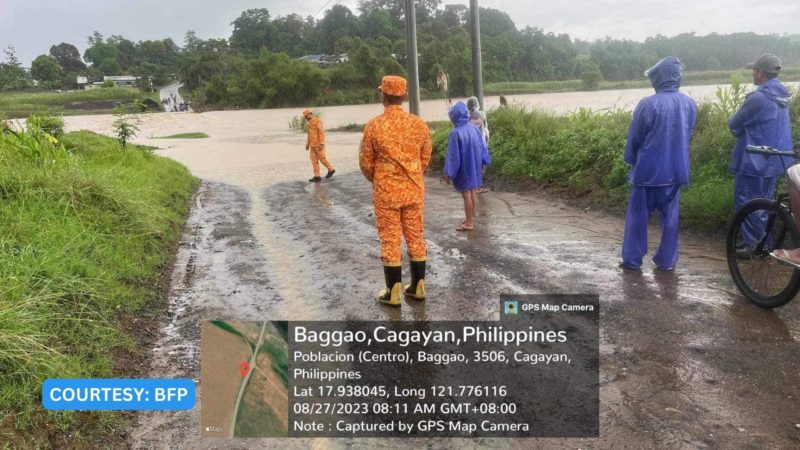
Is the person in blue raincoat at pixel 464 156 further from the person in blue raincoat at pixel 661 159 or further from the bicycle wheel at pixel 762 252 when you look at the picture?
the bicycle wheel at pixel 762 252

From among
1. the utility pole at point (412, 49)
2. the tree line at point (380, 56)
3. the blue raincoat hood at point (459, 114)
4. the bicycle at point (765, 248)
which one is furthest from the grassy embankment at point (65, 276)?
the tree line at point (380, 56)

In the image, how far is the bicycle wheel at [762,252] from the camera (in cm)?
411

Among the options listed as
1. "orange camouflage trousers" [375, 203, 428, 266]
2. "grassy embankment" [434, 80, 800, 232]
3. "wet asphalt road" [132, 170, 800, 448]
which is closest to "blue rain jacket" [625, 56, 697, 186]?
"wet asphalt road" [132, 170, 800, 448]

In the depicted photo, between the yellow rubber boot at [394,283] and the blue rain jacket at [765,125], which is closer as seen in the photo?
the yellow rubber boot at [394,283]

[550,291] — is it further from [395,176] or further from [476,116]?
[476,116]

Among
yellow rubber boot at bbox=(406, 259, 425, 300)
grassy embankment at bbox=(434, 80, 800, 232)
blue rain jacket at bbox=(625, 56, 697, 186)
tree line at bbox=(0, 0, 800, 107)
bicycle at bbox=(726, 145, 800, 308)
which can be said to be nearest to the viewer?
bicycle at bbox=(726, 145, 800, 308)

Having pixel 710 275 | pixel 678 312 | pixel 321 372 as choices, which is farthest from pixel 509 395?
pixel 710 275

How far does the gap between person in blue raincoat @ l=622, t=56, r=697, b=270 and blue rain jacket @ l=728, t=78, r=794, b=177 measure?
24.6 inches

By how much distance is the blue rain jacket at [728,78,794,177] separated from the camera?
5.27 m

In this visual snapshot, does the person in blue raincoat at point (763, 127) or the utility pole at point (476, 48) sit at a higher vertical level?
the utility pole at point (476, 48)

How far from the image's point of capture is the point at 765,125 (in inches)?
211

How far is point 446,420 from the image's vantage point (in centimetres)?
295

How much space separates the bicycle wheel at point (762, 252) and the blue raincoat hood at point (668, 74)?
1271 mm

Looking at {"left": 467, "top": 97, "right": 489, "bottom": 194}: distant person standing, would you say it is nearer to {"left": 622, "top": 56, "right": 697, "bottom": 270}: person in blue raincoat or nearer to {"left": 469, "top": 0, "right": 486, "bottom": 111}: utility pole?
{"left": 469, "top": 0, "right": 486, "bottom": 111}: utility pole
